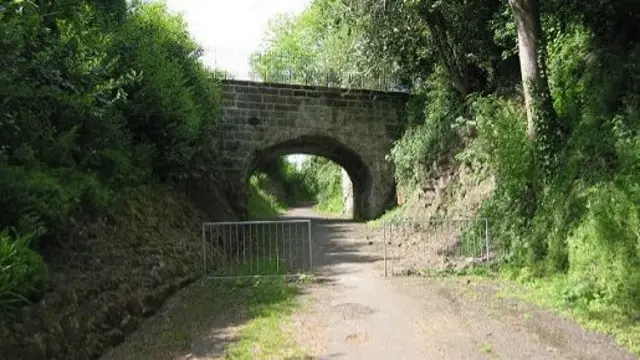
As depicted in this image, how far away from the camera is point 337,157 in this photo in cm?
1994

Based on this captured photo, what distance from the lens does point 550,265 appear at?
26.3 feet

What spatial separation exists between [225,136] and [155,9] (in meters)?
4.27

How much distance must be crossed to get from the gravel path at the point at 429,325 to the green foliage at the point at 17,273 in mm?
2618

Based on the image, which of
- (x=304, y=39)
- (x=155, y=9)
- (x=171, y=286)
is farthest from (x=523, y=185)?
(x=304, y=39)

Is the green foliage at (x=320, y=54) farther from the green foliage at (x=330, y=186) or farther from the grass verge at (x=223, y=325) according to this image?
the grass verge at (x=223, y=325)

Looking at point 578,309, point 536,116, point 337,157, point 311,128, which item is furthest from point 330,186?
point 578,309

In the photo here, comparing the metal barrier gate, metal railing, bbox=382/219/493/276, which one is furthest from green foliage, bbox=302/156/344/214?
the metal barrier gate

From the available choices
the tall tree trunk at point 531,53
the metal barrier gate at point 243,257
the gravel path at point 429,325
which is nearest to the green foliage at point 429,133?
the tall tree trunk at point 531,53

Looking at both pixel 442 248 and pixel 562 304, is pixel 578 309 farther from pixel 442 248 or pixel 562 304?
pixel 442 248

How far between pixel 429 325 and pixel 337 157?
45.0ft

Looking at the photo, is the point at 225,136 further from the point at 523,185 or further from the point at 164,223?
the point at 523,185

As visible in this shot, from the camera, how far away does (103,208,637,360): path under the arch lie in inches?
217

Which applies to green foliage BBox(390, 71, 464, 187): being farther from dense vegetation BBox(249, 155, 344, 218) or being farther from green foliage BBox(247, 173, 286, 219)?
dense vegetation BBox(249, 155, 344, 218)

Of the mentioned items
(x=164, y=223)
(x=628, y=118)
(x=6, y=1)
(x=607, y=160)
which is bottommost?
(x=164, y=223)
